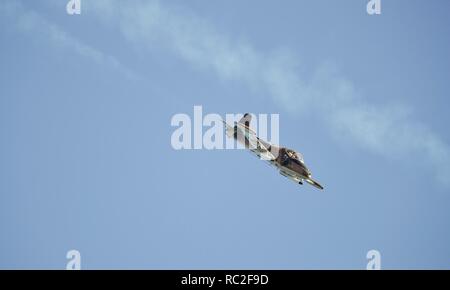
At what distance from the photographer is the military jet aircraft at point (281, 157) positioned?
120500 mm

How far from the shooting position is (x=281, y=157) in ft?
397

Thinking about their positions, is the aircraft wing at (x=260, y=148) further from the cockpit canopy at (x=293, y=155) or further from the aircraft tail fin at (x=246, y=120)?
the aircraft tail fin at (x=246, y=120)

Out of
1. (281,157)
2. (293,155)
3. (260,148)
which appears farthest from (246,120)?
(293,155)

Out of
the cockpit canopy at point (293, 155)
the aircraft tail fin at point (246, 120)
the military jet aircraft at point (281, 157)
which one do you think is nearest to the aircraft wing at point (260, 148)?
the military jet aircraft at point (281, 157)

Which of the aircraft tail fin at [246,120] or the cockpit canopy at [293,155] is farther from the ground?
the aircraft tail fin at [246,120]

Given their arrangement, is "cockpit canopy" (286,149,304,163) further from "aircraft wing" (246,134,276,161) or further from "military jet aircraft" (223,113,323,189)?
"aircraft wing" (246,134,276,161)

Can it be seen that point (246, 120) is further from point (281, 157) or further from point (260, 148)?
point (281, 157)
